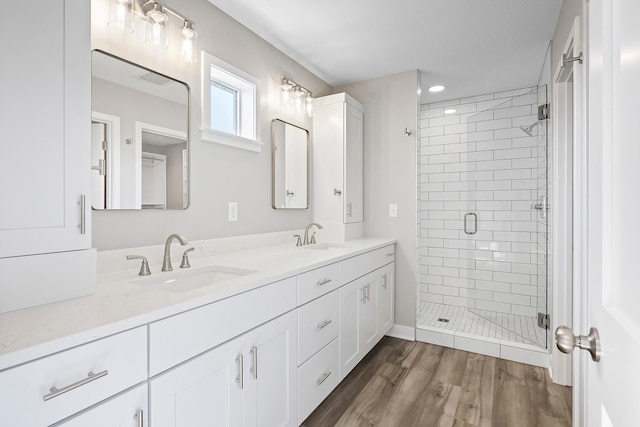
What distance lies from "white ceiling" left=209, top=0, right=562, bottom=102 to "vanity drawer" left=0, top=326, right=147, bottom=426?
194 centimetres

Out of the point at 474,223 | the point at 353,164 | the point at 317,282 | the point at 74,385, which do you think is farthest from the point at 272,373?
the point at 474,223

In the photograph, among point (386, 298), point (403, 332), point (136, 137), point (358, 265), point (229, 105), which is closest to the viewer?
point (136, 137)

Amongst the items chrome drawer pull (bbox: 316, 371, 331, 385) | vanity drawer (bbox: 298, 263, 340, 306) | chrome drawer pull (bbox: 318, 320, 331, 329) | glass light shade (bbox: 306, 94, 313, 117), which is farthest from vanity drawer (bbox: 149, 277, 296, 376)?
glass light shade (bbox: 306, 94, 313, 117)

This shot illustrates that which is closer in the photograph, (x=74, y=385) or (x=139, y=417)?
(x=74, y=385)

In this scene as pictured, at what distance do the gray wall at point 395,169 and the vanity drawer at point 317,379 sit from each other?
1.24 metres

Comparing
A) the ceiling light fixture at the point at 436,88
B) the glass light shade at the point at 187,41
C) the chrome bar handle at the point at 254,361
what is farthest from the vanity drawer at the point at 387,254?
the glass light shade at the point at 187,41

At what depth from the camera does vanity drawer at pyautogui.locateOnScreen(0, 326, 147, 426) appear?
694mm

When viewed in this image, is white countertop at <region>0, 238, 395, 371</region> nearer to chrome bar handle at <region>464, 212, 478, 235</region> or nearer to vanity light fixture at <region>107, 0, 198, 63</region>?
vanity light fixture at <region>107, 0, 198, 63</region>

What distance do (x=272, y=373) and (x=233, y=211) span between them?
1057 mm

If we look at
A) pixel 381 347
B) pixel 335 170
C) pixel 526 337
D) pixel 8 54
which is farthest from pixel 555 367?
pixel 8 54

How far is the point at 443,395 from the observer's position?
2043mm

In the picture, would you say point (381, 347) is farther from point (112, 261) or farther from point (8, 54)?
point (8, 54)

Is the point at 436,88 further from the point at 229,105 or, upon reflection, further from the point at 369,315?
the point at 369,315

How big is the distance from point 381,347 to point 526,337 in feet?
3.95
